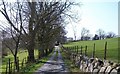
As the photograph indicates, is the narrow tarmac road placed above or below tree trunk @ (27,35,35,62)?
below

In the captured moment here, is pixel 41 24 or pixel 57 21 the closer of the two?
pixel 41 24

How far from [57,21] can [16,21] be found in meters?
12.6

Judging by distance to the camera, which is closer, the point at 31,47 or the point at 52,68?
the point at 52,68

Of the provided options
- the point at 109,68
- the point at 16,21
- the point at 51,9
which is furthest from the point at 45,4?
the point at 109,68

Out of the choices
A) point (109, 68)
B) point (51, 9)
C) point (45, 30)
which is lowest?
point (109, 68)

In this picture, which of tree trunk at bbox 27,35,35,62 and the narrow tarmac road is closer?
the narrow tarmac road

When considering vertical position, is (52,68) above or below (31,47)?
below

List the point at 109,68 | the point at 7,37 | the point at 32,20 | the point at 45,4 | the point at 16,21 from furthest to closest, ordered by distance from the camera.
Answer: the point at 45,4 < the point at 32,20 < the point at 7,37 < the point at 16,21 < the point at 109,68

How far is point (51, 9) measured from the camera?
36094 mm

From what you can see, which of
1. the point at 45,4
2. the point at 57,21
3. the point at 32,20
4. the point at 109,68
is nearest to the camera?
the point at 109,68

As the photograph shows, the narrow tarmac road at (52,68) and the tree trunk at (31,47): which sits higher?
the tree trunk at (31,47)

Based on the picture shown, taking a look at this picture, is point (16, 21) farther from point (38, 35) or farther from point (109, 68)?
point (109, 68)

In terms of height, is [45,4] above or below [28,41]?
above

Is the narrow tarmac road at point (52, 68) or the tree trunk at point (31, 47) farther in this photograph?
the tree trunk at point (31, 47)
